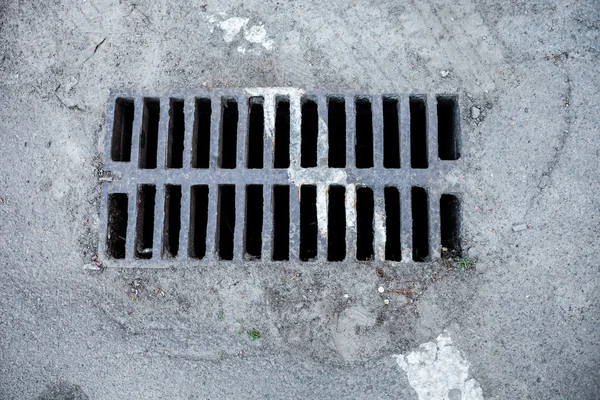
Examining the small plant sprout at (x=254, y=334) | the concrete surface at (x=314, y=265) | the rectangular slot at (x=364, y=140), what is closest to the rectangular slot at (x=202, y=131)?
the concrete surface at (x=314, y=265)

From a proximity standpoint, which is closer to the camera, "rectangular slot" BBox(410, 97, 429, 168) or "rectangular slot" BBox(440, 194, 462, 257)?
"rectangular slot" BBox(440, 194, 462, 257)

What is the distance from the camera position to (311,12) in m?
2.70

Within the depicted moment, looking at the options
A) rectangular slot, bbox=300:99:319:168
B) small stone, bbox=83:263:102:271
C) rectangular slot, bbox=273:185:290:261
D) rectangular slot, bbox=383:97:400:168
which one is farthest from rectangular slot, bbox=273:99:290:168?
small stone, bbox=83:263:102:271

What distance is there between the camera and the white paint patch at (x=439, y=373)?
2.46m

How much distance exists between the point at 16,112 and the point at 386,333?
7.57 ft

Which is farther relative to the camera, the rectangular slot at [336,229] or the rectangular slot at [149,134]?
the rectangular slot at [336,229]

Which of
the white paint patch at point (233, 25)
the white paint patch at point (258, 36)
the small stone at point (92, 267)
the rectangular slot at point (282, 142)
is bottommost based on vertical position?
the small stone at point (92, 267)

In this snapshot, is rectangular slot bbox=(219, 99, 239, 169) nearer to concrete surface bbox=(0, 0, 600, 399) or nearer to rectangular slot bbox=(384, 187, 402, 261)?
concrete surface bbox=(0, 0, 600, 399)

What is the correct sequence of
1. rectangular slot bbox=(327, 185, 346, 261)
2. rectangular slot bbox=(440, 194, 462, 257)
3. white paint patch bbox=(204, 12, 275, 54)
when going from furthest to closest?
rectangular slot bbox=(327, 185, 346, 261)
white paint patch bbox=(204, 12, 275, 54)
rectangular slot bbox=(440, 194, 462, 257)

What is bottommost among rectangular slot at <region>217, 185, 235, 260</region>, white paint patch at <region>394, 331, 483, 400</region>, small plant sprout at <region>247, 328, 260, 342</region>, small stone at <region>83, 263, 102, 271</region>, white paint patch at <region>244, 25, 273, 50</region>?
white paint patch at <region>394, 331, 483, 400</region>

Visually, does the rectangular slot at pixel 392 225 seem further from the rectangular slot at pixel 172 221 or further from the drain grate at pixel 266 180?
the rectangular slot at pixel 172 221

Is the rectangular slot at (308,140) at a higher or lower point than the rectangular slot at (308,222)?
higher

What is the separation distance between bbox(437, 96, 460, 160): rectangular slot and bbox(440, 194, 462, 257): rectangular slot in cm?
24

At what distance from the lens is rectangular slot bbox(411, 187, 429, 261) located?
9.16 ft
